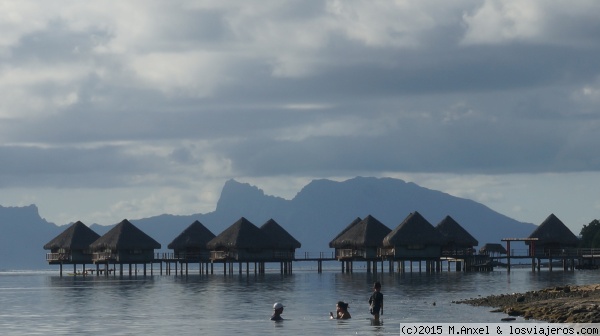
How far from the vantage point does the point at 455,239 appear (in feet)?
387

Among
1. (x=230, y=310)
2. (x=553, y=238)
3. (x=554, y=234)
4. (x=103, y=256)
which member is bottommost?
(x=230, y=310)

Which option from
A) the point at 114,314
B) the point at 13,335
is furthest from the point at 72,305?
the point at 13,335

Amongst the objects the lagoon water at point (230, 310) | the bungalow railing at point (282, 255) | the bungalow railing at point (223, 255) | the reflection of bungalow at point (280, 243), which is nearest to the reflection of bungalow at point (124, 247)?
the bungalow railing at point (223, 255)

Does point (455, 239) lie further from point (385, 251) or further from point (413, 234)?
point (385, 251)

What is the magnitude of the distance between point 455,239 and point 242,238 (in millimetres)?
20485

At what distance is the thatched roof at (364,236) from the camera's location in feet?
370

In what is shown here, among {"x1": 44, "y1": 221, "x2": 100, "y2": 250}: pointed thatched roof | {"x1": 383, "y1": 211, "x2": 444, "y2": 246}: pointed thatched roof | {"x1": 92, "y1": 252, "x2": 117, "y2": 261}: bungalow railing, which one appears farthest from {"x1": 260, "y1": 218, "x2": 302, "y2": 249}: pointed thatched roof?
{"x1": 44, "y1": 221, "x2": 100, "y2": 250}: pointed thatched roof

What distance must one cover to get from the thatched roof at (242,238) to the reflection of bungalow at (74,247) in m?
14.5

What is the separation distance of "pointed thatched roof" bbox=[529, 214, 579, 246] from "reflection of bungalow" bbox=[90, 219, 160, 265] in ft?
119

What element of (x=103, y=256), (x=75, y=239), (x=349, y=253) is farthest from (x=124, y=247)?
(x=349, y=253)

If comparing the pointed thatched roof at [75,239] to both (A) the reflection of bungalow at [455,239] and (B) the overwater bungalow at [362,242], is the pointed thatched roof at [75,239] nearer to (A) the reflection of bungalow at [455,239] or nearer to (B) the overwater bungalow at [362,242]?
(B) the overwater bungalow at [362,242]

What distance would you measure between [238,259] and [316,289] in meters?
31.6

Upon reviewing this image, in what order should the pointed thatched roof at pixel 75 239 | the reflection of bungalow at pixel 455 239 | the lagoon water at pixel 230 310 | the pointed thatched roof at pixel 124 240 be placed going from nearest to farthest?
the lagoon water at pixel 230 310
the reflection of bungalow at pixel 455 239
the pointed thatched roof at pixel 124 240
the pointed thatched roof at pixel 75 239

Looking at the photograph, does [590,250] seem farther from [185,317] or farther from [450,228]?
[185,317]
